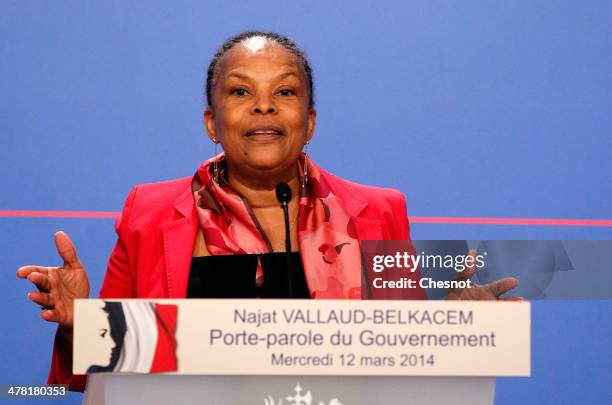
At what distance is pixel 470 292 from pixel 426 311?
0.28m

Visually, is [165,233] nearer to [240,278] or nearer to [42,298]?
Result: [240,278]

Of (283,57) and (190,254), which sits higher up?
(283,57)

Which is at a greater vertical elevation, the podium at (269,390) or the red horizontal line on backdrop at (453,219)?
the red horizontal line on backdrop at (453,219)

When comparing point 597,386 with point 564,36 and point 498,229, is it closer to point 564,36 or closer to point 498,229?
point 498,229

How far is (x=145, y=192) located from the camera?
5.47 feet

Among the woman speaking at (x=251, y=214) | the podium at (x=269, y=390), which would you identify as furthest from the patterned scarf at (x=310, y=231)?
the podium at (x=269, y=390)

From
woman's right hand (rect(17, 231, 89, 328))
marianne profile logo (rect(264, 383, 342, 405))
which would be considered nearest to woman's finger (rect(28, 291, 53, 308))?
woman's right hand (rect(17, 231, 89, 328))

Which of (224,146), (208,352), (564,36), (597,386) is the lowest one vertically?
(208,352)

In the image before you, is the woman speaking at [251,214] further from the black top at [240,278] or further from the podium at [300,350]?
the podium at [300,350]

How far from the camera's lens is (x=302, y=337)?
40.1 inches

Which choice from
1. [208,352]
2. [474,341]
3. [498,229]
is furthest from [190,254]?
[498,229]

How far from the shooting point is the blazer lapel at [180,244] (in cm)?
147

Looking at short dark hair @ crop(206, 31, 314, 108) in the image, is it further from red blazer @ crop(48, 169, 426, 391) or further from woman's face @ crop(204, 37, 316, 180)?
red blazer @ crop(48, 169, 426, 391)

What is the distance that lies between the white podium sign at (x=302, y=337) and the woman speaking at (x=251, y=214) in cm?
42
